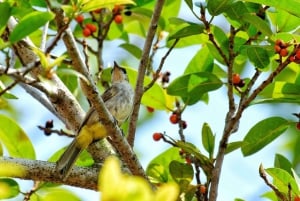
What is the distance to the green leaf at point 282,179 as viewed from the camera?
3230mm

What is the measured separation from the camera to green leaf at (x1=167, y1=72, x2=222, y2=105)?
395 centimetres

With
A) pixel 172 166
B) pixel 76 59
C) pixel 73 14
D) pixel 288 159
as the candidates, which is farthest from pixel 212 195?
pixel 73 14

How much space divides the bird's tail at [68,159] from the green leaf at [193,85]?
0.70 metres

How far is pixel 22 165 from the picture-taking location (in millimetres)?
3396

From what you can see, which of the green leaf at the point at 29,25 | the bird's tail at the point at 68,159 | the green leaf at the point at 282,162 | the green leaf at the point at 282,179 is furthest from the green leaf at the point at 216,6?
the green leaf at the point at 29,25

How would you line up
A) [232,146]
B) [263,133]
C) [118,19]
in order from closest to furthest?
[232,146] → [263,133] → [118,19]

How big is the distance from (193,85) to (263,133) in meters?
0.51

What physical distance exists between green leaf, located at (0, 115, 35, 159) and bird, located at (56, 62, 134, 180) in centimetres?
24

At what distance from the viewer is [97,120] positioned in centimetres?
450

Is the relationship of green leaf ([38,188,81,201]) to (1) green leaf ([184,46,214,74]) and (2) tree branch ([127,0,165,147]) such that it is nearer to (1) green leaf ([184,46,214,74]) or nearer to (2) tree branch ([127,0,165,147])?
(2) tree branch ([127,0,165,147])

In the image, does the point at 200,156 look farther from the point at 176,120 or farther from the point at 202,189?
the point at 176,120

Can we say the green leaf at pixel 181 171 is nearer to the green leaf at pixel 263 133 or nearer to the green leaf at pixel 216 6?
the green leaf at pixel 263 133

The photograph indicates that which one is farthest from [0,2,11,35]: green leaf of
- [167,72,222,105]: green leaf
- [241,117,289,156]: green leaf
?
[241,117,289,156]: green leaf

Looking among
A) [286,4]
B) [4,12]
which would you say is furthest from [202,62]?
[4,12]
